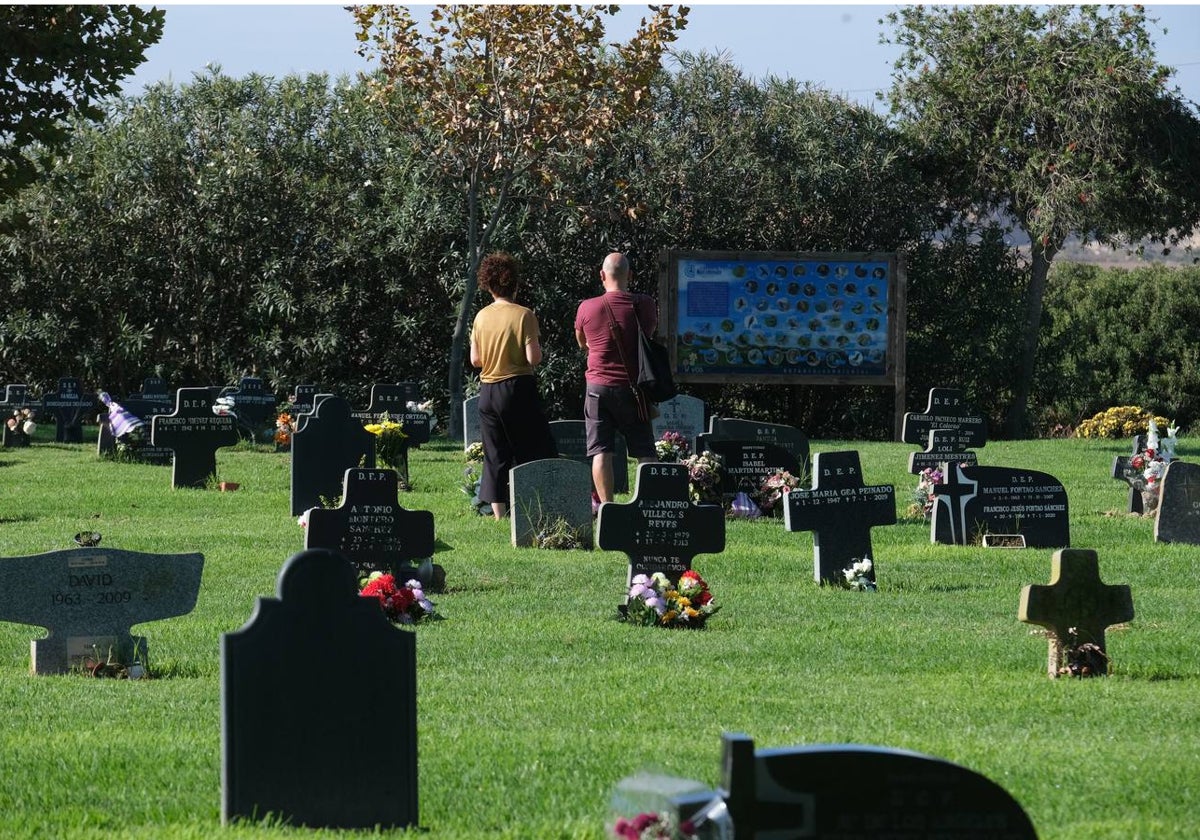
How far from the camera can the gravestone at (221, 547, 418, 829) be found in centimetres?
524

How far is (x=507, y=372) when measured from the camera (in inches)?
535

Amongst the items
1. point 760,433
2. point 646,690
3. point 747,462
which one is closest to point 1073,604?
point 646,690

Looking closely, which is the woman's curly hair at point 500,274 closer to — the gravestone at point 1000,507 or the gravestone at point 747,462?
the gravestone at point 747,462

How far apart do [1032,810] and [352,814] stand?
227cm

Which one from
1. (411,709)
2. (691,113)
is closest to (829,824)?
(411,709)

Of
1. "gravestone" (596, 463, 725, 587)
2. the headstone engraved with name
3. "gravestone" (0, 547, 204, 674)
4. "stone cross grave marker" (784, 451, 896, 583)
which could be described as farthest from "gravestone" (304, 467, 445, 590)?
"stone cross grave marker" (784, 451, 896, 583)

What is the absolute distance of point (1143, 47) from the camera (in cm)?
2705

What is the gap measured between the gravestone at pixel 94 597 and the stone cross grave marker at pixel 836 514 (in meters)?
4.57

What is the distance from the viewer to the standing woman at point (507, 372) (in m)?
13.4

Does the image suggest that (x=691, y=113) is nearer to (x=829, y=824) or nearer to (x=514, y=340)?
(x=514, y=340)

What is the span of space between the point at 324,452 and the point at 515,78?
9639 millimetres

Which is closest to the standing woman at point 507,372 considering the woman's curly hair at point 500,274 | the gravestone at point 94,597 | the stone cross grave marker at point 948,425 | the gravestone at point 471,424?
the woman's curly hair at point 500,274

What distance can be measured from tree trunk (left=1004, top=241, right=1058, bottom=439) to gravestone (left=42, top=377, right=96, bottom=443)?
14.8 m

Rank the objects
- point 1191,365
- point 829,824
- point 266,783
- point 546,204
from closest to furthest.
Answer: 1. point 829,824
2. point 266,783
3. point 546,204
4. point 1191,365
